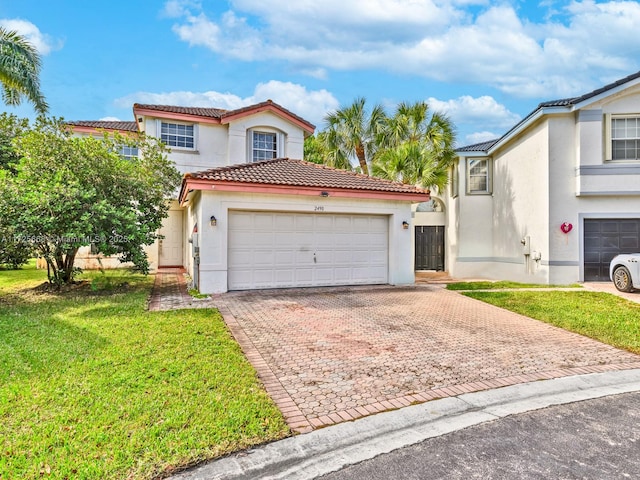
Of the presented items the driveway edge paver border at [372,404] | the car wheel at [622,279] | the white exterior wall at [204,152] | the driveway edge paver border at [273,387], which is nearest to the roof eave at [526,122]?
the car wheel at [622,279]

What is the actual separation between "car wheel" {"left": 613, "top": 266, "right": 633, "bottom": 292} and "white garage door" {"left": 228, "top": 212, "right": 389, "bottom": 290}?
6922 millimetres

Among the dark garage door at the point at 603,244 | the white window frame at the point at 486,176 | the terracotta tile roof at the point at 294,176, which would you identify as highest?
the white window frame at the point at 486,176

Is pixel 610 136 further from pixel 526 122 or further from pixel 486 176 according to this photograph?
pixel 486 176

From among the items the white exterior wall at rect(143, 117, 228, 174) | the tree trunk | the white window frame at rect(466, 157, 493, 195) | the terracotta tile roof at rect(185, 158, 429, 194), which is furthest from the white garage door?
the tree trunk

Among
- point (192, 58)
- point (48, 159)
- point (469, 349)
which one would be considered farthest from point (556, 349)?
point (192, 58)

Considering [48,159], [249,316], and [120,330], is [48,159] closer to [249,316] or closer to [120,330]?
[120,330]

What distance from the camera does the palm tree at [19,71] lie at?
526 inches

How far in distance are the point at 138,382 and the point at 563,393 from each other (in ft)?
16.6

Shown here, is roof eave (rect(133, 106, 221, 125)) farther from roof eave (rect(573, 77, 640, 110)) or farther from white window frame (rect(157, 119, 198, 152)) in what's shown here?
roof eave (rect(573, 77, 640, 110))

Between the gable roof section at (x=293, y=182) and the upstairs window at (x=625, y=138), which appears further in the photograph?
the upstairs window at (x=625, y=138)

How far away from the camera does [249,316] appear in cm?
848

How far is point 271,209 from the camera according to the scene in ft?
38.5

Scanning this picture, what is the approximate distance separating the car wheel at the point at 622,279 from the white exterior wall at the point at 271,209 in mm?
6090

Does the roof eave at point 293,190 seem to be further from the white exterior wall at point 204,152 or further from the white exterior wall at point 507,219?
the white exterior wall at point 204,152
